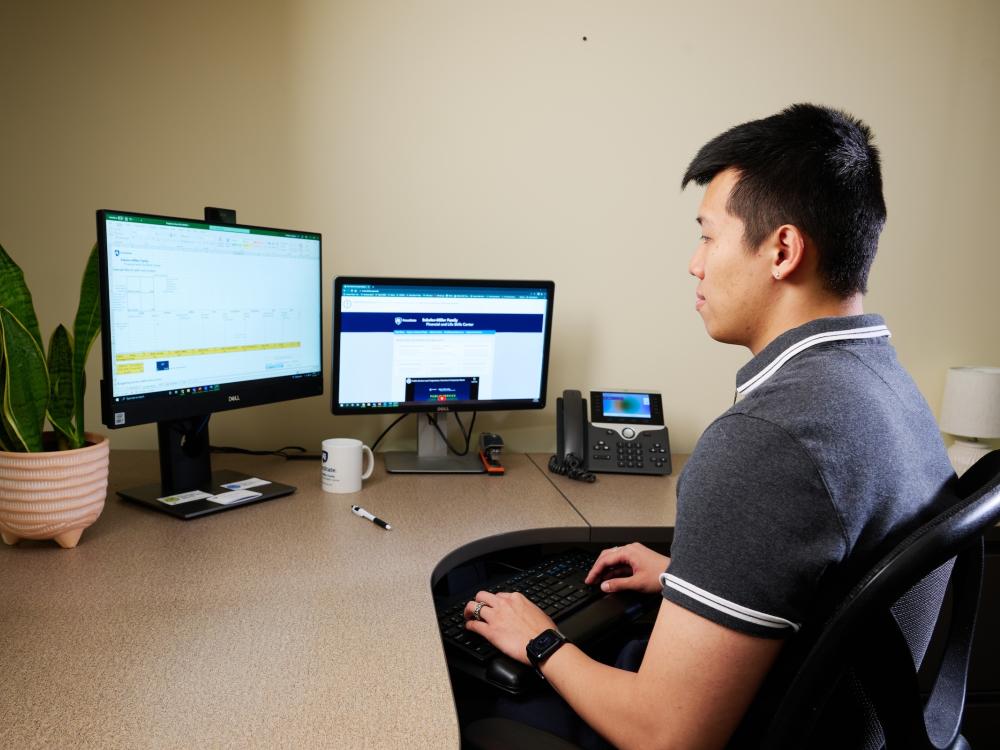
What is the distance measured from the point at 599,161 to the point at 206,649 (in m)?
1.67

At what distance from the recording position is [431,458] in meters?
1.97

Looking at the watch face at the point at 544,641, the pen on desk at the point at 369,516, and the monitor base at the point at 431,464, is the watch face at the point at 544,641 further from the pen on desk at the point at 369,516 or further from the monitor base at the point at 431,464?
the monitor base at the point at 431,464

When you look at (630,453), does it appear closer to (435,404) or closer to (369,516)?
(435,404)

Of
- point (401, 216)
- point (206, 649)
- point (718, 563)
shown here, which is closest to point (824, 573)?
point (718, 563)

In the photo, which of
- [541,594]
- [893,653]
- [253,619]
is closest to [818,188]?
[893,653]

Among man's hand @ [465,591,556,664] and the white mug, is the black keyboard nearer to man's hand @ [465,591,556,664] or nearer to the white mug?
man's hand @ [465,591,556,664]

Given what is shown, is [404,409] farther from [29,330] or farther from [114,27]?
[114,27]

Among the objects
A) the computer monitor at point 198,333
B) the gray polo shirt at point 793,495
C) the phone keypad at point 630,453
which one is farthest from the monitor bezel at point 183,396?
the gray polo shirt at point 793,495

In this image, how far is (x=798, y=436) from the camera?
0.82m

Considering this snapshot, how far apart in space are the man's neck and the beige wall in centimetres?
116

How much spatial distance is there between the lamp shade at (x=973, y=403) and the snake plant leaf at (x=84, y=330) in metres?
2.29

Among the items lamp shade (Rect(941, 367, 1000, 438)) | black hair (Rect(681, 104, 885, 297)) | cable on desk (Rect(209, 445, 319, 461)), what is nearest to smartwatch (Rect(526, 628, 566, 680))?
black hair (Rect(681, 104, 885, 297))

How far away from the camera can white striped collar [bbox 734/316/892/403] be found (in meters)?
0.97

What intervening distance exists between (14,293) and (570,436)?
1.25 meters
